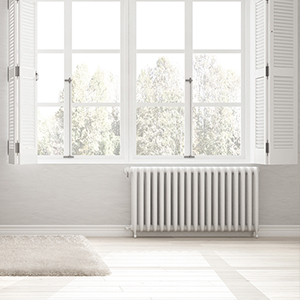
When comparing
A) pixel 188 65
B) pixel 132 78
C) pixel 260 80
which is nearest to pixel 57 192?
pixel 132 78

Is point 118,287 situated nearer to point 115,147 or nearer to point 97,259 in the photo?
point 97,259

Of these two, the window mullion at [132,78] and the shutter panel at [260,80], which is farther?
the window mullion at [132,78]

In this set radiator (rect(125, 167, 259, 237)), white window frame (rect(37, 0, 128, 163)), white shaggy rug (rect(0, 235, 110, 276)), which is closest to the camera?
white shaggy rug (rect(0, 235, 110, 276))

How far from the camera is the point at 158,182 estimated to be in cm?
494

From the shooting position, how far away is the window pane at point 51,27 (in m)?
5.16

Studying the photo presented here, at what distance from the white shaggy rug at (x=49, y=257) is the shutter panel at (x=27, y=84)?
0.74 meters

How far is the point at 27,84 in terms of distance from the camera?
4.79m

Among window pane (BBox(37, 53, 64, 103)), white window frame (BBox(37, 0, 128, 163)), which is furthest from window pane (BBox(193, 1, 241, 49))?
window pane (BBox(37, 53, 64, 103))

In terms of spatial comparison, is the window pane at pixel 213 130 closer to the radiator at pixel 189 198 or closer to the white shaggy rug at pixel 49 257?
the radiator at pixel 189 198

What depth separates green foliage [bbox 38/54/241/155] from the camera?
516 cm

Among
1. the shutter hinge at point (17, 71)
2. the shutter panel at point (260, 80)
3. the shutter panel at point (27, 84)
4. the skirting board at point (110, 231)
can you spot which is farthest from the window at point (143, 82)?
the skirting board at point (110, 231)

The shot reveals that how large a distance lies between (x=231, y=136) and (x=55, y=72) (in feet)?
5.95

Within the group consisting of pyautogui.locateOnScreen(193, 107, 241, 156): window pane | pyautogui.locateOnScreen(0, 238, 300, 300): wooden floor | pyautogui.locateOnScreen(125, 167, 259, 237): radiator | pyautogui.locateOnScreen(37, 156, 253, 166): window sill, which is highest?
pyautogui.locateOnScreen(193, 107, 241, 156): window pane

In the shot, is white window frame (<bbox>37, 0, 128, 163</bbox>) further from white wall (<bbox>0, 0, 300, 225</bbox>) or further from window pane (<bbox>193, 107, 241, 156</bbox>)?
window pane (<bbox>193, 107, 241, 156</bbox>)
